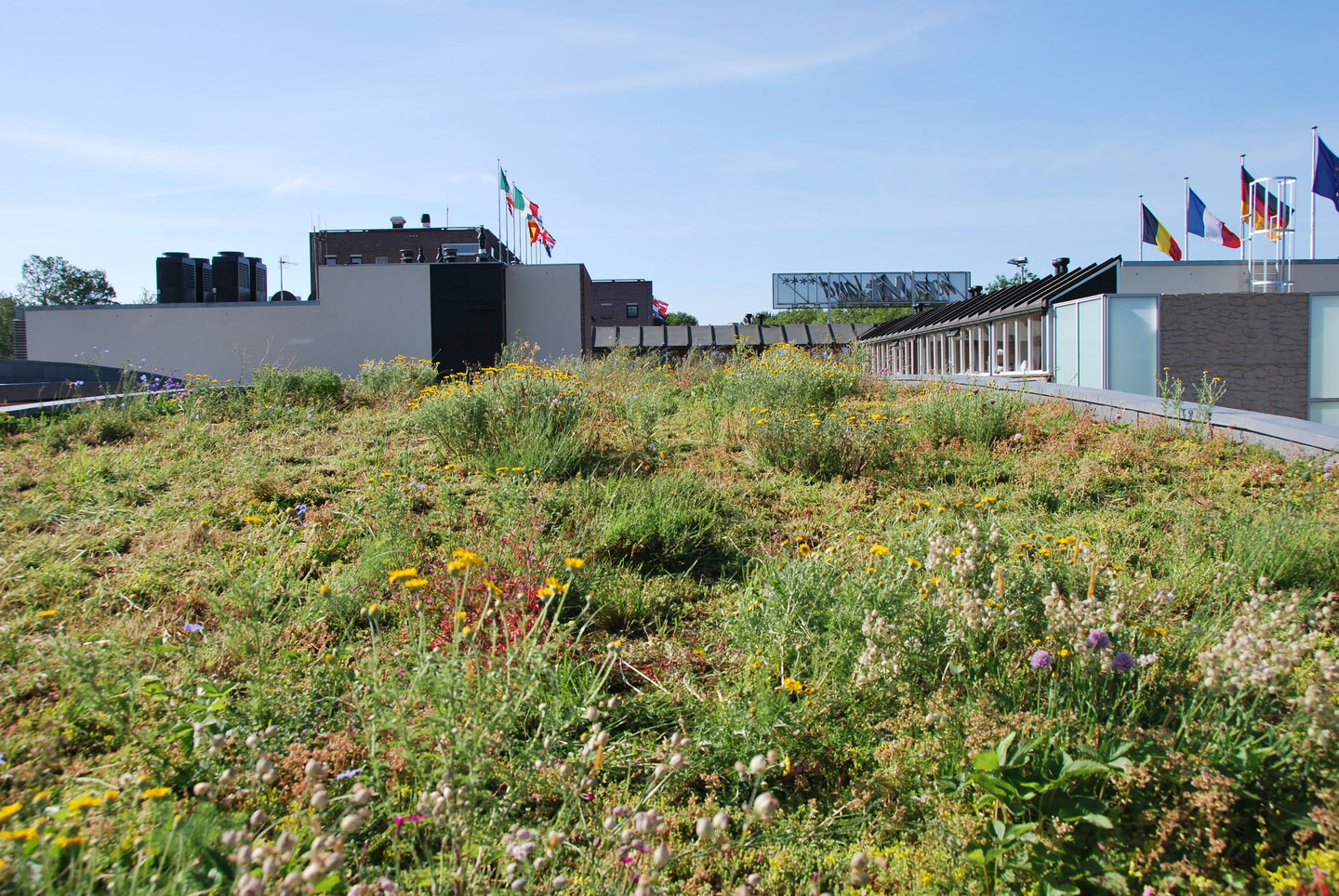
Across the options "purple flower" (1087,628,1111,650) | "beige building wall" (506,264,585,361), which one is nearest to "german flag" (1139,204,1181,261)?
"beige building wall" (506,264,585,361)

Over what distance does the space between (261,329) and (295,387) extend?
17.4 metres

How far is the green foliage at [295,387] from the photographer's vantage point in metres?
8.61

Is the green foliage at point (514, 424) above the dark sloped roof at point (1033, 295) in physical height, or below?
below

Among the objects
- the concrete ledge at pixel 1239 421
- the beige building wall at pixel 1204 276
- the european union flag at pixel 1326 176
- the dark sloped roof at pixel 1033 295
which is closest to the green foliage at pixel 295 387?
the concrete ledge at pixel 1239 421

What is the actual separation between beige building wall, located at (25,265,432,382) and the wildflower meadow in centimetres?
2047

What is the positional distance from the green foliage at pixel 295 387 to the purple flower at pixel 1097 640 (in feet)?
26.2

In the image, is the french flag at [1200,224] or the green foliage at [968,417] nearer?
the green foliage at [968,417]

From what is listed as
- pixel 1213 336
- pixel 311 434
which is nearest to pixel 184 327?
pixel 311 434

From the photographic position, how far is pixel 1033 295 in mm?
18234

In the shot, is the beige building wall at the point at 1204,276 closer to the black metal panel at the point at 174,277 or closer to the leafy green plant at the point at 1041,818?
the leafy green plant at the point at 1041,818

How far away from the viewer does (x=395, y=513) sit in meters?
4.20

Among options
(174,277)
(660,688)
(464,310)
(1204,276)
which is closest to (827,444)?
(660,688)

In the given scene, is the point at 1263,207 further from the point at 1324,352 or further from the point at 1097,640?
the point at 1097,640

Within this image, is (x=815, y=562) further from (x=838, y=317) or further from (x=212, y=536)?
(x=838, y=317)
